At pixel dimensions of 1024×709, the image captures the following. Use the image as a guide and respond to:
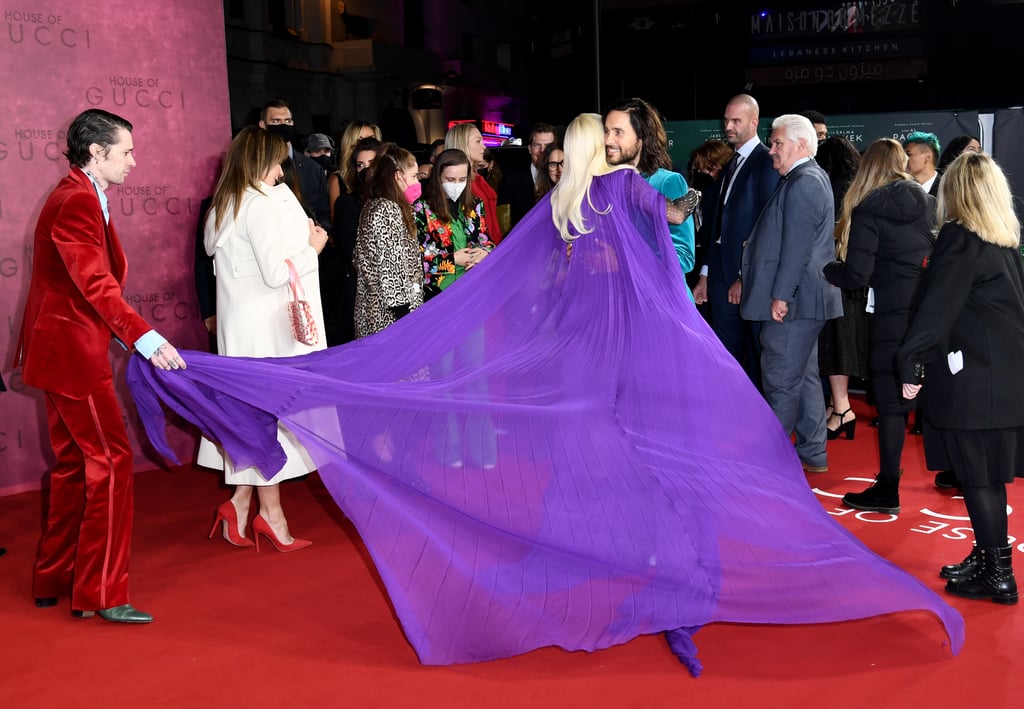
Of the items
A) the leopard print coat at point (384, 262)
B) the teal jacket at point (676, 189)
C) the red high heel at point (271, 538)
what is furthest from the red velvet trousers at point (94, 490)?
the teal jacket at point (676, 189)

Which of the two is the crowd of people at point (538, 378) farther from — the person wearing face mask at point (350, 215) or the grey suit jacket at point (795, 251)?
the person wearing face mask at point (350, 215)

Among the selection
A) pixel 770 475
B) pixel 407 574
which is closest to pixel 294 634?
pixel 407 574

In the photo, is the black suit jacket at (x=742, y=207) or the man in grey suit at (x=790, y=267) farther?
the black suit jacket at (x=742, y=207)

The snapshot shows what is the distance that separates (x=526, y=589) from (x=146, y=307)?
3.43m

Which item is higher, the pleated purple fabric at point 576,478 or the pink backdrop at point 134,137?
the pink backdrop at point 134,137

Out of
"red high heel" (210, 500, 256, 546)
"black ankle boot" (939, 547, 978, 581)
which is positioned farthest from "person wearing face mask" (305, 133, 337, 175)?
"black ankle boot" (939, 547, 978, 581)

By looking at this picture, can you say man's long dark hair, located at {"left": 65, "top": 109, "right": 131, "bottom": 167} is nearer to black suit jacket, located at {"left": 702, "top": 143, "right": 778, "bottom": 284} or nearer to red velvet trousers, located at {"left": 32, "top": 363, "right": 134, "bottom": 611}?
red velvet trousers, located at {"left": 32, "top": 363, "right": 134, "bottom": 611}

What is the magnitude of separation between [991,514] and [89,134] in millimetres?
3324

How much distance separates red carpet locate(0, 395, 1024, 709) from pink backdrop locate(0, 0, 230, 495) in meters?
1.54

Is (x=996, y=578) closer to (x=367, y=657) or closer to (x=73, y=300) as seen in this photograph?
(x=367, y=657)

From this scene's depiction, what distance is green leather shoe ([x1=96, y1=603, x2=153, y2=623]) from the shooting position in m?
3.62

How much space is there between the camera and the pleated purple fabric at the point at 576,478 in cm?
317

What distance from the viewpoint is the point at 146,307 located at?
227 inches

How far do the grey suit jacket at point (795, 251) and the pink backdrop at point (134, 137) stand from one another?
3074 millimetres
